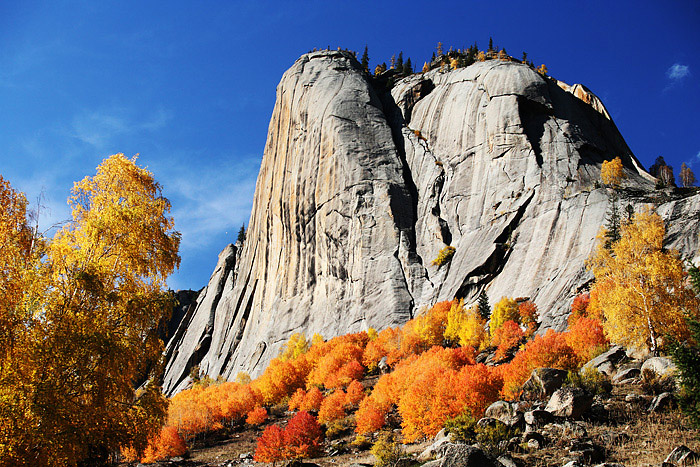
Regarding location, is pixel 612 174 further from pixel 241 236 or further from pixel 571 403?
pixel 241 236

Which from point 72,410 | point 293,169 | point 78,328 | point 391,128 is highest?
point 391,128

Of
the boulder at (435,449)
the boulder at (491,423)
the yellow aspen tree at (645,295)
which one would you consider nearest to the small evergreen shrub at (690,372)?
the boulder at (491,423)

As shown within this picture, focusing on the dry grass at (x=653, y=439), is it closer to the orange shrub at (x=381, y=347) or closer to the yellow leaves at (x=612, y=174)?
the orange shrub at (x=381, y=347)

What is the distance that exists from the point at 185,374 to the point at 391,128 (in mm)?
61880

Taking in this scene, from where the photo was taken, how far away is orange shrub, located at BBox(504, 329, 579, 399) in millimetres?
31406

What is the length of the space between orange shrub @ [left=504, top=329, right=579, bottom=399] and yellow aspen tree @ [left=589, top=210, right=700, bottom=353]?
176 inches

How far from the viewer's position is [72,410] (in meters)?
9.52

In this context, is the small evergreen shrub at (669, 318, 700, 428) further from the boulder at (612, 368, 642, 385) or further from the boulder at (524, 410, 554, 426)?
the boulder at (612, 368, 642, 385)

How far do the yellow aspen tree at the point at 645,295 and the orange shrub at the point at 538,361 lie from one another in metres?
4.48

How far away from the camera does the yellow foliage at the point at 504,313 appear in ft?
157

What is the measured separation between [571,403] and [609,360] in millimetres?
9441

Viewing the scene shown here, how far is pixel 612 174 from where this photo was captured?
5928cm

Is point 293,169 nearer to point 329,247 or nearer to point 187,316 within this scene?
point 329,247

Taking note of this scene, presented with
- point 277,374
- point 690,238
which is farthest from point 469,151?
point 277,374
